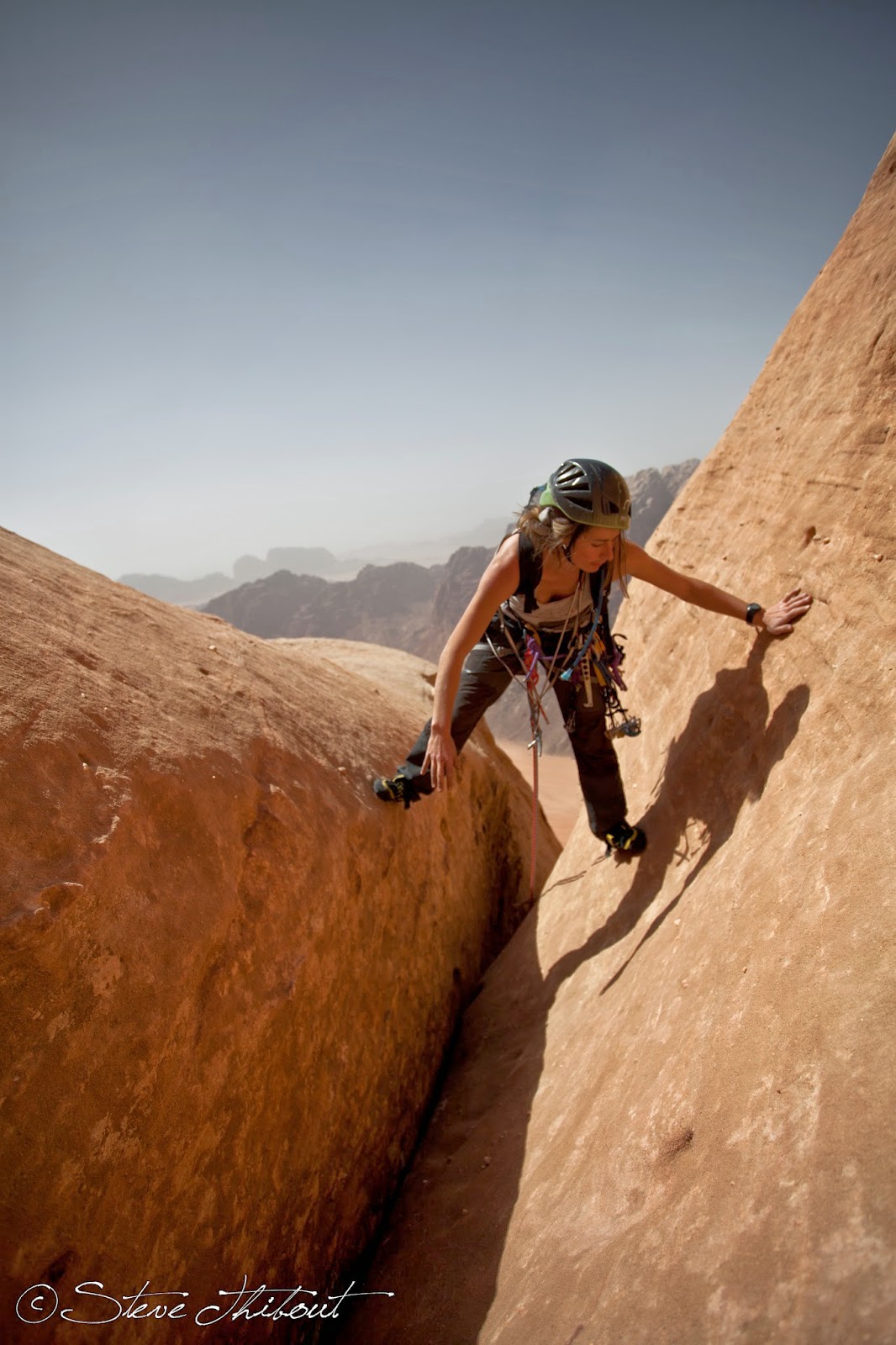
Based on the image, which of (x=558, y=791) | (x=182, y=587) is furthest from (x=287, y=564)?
(x=558, y=791)

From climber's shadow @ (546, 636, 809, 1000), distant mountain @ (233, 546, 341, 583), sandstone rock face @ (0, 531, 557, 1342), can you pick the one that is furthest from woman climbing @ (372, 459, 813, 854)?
distant mountain @ (233, 546, 341, 583)

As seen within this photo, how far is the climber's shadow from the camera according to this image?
2.51 meters

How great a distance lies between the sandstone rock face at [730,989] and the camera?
1223 mm

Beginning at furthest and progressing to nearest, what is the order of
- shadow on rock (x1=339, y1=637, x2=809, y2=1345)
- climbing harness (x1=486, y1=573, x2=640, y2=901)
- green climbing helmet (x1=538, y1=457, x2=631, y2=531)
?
climbing harness (x1=486, y1=573, x2=640, y2=901) → green climbing helmet (x1=538, y1=457, x2=631, y2=531) → shadow on rock (x1=339, y1=637, x2=809, y2=1345)

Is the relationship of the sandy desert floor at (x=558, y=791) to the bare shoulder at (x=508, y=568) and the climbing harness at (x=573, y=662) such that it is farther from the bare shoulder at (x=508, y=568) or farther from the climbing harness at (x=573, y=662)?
Result: the bare shoulder at (x=508, y=568)

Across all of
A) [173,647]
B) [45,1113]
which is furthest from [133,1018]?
[173,647]

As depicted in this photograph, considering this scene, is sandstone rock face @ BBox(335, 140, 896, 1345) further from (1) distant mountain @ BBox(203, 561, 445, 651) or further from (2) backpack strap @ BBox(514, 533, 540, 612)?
(1) distant mountain @ BBox(203, 561, 445, 651)

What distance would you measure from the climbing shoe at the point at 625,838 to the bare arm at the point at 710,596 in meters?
1.07

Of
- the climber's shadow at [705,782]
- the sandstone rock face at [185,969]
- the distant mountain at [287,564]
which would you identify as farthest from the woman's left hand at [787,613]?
the distant mountain at [287,564]

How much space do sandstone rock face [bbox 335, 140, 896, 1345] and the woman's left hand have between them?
0.19 ft

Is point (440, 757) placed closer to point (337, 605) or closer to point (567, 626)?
point (567, 626)

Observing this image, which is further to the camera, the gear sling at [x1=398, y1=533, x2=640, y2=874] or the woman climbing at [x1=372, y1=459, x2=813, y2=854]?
the gear sling at [x1=398, y1=533, x2=640, y2=874]

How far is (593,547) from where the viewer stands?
248 cm

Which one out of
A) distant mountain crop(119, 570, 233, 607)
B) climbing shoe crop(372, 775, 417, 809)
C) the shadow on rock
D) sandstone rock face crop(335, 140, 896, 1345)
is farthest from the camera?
distant mountain crop(119, 570, 233, 607)
